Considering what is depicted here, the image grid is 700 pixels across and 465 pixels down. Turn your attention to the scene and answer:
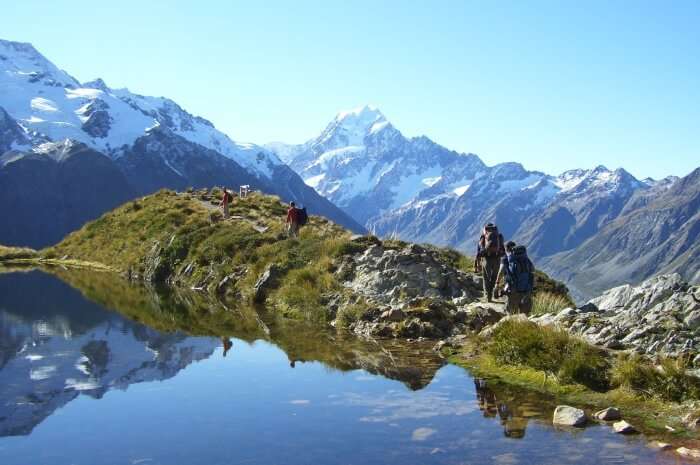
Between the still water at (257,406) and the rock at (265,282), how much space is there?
8069 mm

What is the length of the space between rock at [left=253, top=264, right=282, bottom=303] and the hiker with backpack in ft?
20.1

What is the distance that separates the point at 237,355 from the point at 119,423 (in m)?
7.43

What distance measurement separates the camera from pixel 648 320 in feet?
61.5

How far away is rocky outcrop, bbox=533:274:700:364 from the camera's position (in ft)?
56.1

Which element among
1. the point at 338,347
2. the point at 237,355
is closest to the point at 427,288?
the point at 338,347

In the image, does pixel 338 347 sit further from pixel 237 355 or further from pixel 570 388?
pixel 570 388

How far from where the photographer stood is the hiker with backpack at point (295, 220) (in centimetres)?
3975

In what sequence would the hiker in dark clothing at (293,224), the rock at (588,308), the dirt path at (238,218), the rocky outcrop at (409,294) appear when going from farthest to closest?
the dirt path at (238,218) < the hiker in dark clothing at (293,224) < the rocky outcrop at (409,294) < the rock at (588,308)

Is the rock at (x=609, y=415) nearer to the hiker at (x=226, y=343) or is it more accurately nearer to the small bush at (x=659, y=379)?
the small bush at (x=659, y=379)

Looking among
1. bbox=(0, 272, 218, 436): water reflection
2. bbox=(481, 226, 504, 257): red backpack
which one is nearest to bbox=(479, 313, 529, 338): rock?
bbox=(481, 226, 504, 257): red backpack

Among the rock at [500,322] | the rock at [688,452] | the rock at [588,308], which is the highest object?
the rock at [588,308]

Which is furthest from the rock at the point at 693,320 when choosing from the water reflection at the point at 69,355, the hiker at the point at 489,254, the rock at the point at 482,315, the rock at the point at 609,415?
the water reflection at the point at 69,355

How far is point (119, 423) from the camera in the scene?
13.6 metres

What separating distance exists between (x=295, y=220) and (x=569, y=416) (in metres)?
27.4
